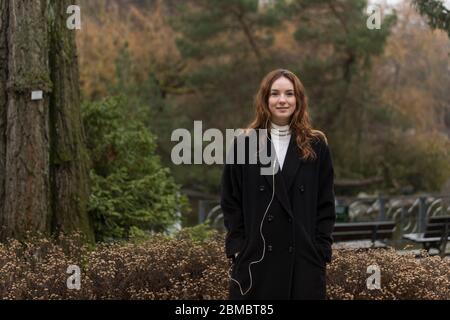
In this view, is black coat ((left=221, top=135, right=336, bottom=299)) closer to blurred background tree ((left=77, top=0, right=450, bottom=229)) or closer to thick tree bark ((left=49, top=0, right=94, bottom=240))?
thick tree bark ((left=49, top=0, right=94, bottom=240))

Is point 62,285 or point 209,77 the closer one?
point 62,285

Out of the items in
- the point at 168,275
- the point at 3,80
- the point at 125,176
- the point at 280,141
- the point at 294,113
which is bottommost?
the point at 168,275

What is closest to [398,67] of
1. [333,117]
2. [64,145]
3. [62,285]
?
[333,117]

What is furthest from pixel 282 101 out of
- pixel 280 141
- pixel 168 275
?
pixel 168 275

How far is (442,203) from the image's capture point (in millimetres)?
15305

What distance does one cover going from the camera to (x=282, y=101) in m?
3.69

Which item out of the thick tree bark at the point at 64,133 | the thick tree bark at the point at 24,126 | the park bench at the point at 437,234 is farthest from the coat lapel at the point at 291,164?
the park bench at the point at 437,234

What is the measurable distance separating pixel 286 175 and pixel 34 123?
3856mm

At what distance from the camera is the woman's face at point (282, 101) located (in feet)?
12.1

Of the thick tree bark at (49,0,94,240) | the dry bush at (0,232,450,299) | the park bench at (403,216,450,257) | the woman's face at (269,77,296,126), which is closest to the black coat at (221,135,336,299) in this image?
the woman's face at (269,77,296,126)

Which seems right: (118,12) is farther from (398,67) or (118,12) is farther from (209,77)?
(398,67)

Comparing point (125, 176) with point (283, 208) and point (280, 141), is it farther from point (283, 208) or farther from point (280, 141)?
point (283, 208)

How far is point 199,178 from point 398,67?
930 cm

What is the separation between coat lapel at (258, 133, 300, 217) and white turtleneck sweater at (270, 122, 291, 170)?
0.03 m
